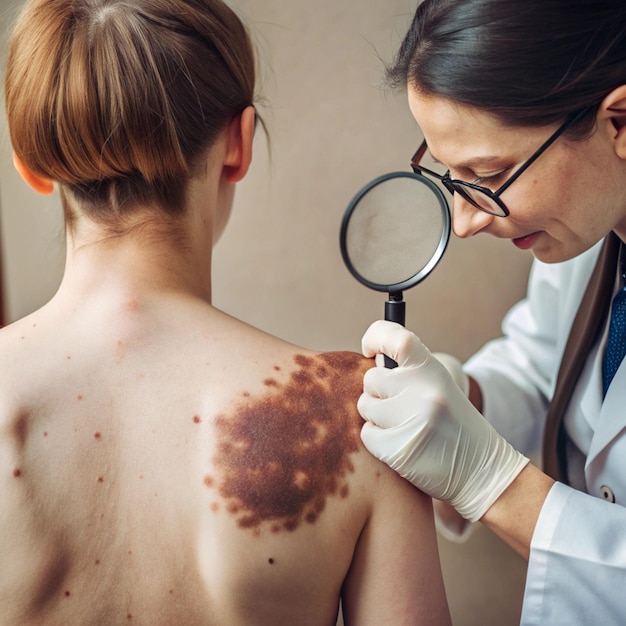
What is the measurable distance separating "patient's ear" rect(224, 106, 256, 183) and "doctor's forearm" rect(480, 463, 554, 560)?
664 mm

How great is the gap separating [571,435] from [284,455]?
0.82 m

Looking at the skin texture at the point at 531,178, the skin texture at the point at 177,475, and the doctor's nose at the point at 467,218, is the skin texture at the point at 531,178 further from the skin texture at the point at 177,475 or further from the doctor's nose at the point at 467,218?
the skin texture at the point at 177,475

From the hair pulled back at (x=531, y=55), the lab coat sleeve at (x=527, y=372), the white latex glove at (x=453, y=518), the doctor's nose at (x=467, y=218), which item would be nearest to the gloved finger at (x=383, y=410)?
the doctor's nose at (x=467, y=218)

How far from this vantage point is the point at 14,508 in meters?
0.83

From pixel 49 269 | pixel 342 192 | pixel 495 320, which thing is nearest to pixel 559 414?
pixel 495 320

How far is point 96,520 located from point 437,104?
2.50ft

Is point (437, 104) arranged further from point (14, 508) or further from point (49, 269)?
point (49, 269)

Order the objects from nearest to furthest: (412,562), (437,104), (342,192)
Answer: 1. (412,562)
2. (437,104)
3. (342,192)

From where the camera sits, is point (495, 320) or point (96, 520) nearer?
point (96, 520)

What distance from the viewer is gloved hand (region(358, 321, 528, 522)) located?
3.27ft

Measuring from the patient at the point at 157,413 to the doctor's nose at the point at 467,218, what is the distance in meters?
0.35

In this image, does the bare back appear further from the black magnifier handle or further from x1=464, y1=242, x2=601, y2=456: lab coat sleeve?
x1=464, y1=242, x2=601, y2=456: lab coat sleeve

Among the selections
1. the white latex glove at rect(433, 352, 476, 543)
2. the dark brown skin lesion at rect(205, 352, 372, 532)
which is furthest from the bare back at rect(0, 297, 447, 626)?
the white latex glove at rect(433, 352, 476, 543)

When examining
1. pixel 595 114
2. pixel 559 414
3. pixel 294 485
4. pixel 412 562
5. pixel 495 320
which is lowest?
pixel 495 320
